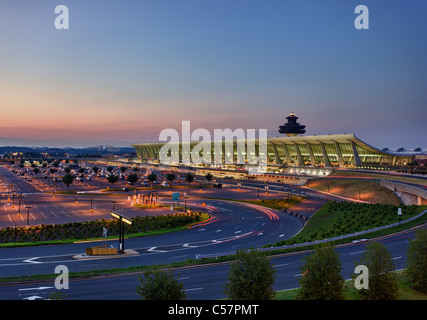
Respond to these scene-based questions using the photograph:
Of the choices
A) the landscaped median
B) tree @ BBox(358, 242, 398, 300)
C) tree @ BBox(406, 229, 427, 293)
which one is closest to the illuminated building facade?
the landscaped median

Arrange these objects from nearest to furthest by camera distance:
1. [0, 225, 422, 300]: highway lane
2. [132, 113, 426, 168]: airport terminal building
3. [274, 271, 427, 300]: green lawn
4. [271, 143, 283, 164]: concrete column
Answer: [274, 271, 427, 300]: green lawn, [0, 225, 422, 300]: highway lane, [132, 113, 426, 168]: airport terminal building, [271, 143, 283, 164]: concrete column

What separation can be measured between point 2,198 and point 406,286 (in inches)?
3377

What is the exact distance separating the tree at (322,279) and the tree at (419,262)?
543cm

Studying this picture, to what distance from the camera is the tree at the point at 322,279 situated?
14508 millimetres

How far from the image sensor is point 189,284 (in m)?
23.4

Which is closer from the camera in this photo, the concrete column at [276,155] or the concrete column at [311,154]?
the concrete column at [311,154]

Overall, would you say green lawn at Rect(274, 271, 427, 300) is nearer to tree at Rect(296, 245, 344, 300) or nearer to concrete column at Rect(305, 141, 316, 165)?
tree at Rect(296, 245, 344, 300)

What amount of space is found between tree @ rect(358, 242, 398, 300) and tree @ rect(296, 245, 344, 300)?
72.0 inches

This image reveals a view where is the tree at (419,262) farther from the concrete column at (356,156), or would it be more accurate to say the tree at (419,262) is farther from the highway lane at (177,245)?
the concrete column at (356,156)

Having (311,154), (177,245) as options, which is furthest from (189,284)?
(311,154)

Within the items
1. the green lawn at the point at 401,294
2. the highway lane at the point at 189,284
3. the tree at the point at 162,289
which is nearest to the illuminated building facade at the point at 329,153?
the highway lane at the point at 189,284

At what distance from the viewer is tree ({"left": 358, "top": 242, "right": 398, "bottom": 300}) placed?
1539 cm

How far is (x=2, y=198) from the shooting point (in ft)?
268
